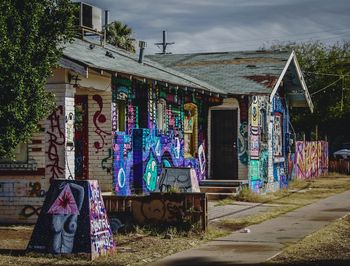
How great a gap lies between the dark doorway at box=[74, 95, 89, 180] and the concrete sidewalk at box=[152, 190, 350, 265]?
4.62 meters

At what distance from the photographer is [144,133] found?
55.1ft

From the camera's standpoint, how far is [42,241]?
10.1m

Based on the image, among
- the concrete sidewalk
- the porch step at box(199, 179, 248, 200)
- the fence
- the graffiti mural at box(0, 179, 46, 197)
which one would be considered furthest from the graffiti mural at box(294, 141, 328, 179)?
the fence

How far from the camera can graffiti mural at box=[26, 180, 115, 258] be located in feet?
32.6

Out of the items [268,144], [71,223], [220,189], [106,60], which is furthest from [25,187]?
[268,144]

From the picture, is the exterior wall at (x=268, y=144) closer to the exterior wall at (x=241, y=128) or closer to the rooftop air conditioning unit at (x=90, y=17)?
the exterior wall at (x=241, y=128)

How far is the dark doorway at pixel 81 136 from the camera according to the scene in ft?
52.7

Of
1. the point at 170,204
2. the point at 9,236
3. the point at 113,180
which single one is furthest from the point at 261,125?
the point at 9,236

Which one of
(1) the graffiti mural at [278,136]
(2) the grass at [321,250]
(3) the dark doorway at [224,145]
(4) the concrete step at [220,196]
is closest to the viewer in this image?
(2) the grass at [321,250]

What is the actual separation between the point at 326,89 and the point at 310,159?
36.8ft

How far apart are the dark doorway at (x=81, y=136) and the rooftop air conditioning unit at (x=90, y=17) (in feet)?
8.82

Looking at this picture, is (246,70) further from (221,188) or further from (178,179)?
(178,179)

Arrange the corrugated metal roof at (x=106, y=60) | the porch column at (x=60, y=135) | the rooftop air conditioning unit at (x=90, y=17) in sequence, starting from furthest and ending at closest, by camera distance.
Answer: the rooftop air conditioning unit at (x=90, y=17) < the corrugated metal roof at (x=106, y=60) < the porch column at (x=60, y=135)

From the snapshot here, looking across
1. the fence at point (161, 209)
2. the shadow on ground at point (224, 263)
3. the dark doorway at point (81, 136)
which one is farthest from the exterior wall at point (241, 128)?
the shadow on ground at point (224, 263)
